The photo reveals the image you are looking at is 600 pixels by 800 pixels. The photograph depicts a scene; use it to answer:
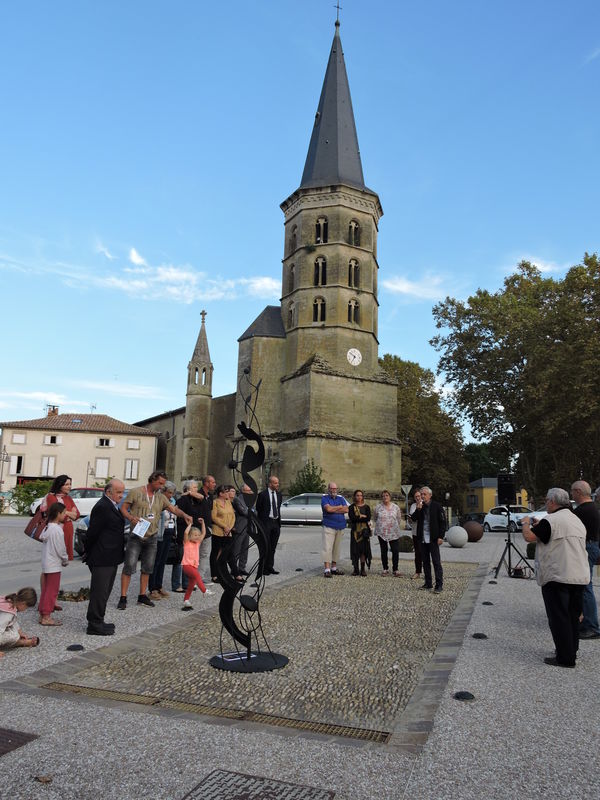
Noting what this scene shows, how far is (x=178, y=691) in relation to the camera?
487 cm

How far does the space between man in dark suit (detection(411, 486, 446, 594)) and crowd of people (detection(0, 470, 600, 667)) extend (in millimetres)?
20

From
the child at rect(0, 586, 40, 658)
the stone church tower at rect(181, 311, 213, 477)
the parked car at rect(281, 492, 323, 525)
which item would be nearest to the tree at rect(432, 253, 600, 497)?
the parked car at rect(281, 492, 323, 525)

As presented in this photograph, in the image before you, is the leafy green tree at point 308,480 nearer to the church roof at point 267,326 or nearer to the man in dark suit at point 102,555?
the church roof at point 267,326

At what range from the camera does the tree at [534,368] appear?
2956 cm

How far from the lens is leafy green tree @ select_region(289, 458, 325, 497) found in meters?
34.3

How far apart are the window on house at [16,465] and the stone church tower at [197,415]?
1402 cm

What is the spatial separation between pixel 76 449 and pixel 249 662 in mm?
50046

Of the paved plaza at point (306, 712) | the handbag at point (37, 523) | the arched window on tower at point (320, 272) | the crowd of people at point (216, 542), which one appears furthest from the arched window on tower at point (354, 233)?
the handbag at point (37, 523)

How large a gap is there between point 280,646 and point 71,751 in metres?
3.17

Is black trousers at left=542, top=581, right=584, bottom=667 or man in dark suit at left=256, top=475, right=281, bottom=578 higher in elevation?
man in dark suit at left=256, top=475, right=281, bottom=578

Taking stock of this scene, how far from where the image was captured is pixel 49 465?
51.3m

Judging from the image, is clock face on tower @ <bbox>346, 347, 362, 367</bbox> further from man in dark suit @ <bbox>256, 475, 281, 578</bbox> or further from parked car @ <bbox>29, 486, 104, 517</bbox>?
man in dark suit @ <bbox>256, 475, 281, 578</bbox>

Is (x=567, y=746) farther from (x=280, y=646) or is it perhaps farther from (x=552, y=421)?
(x=552, y=421)

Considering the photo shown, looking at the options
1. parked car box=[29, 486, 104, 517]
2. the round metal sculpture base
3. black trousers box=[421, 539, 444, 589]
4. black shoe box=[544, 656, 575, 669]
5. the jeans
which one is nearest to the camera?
the round metal sculpture base
